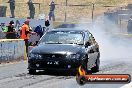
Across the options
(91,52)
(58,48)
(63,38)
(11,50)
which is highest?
(63,38)

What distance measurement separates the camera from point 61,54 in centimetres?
1449

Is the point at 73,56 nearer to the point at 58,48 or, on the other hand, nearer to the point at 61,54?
the point at 61,54

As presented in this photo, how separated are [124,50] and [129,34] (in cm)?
531

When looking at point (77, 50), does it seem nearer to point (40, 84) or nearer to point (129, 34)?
point (40, 84)

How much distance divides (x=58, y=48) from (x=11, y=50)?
707 cm

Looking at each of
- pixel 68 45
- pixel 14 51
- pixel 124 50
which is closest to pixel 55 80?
pixel 68 45

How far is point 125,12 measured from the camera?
Result: 43656 millimetres

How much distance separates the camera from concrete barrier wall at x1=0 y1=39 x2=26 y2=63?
2062 centimetres

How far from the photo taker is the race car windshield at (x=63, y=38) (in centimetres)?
1561

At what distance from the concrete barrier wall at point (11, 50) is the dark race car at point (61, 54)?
5015 mm

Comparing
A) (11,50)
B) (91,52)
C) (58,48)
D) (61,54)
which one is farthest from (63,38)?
(11,50)

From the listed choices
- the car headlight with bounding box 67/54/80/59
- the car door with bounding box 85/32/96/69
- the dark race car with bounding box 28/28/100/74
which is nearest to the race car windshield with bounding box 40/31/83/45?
the dark race car with bounding box 28/28/100/74

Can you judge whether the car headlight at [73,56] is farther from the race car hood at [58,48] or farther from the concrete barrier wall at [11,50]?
the concrete barrier wall at [11,50]

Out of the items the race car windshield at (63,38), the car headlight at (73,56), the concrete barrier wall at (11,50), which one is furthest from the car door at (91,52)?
the concrete barrier wall at (11,50)
